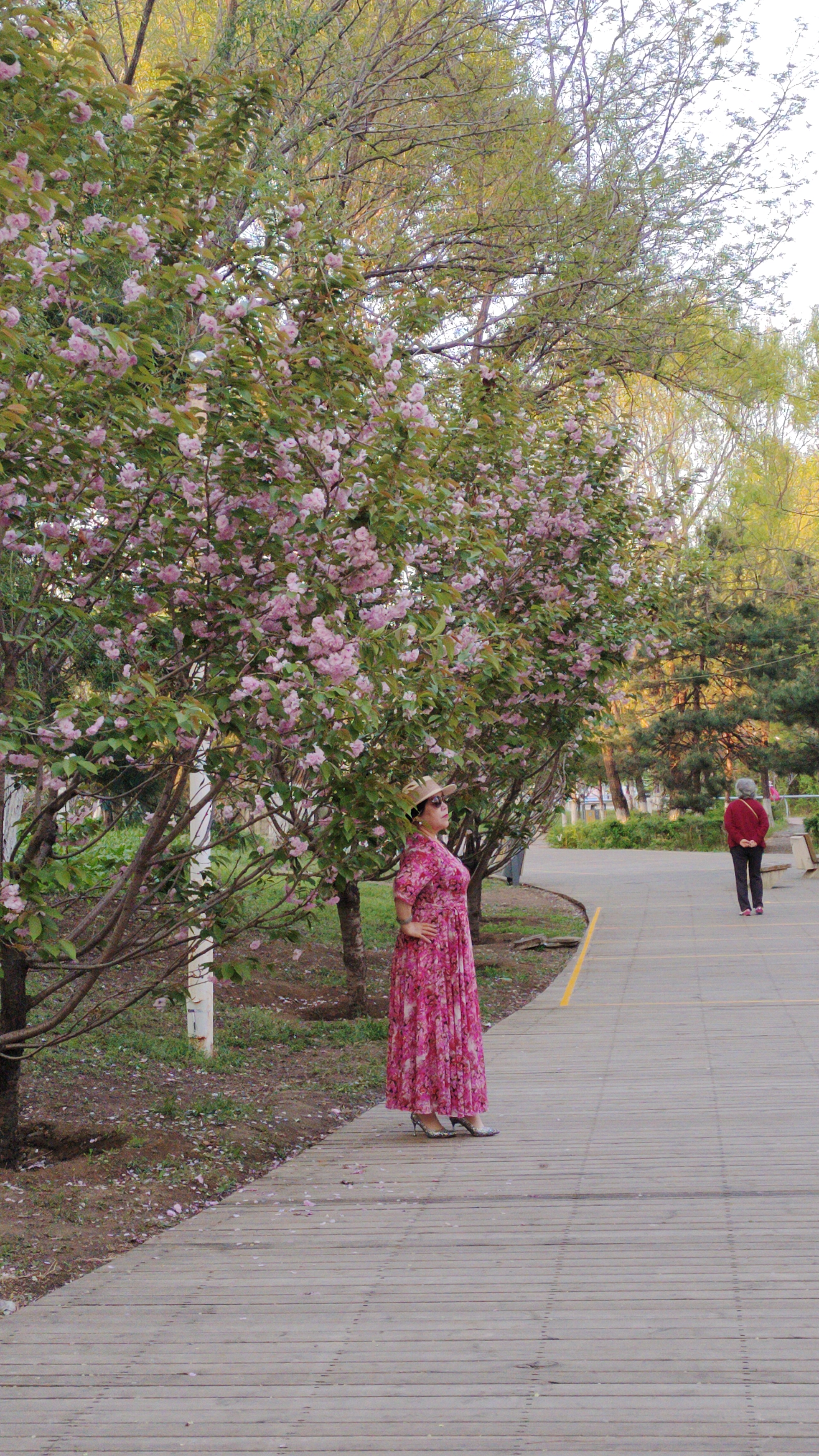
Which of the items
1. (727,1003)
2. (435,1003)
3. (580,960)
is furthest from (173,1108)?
(580,960)

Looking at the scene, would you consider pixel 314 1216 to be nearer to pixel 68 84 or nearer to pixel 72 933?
pixel 72 933

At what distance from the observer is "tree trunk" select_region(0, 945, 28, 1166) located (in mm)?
6535

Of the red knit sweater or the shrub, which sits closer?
the red knit sweater

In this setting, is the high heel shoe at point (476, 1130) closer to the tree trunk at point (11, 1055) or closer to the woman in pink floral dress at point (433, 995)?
the woman in pink floral dress at point (433, 995)

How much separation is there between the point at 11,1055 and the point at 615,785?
37.8 m

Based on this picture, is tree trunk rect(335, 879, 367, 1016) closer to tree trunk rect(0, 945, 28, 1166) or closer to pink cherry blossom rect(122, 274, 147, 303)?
tree trunk rect(0, 945, 28, 1166)

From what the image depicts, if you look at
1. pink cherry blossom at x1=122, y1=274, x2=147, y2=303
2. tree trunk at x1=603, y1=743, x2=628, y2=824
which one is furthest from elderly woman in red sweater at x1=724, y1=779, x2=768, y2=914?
tree trunk at x1=603, y1=743, x2=628, y2=824

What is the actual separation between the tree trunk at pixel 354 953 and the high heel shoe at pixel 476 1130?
4.15m

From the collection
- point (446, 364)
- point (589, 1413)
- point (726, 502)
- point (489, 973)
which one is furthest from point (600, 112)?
point (726, 502)

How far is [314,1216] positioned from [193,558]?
2.79 m

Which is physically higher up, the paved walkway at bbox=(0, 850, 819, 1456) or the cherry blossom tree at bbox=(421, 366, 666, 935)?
the cherry blossom tree at bbox=(421, 366, 666, 935)

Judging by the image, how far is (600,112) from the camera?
1341cm

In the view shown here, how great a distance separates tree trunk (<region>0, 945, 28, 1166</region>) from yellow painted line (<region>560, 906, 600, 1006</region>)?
19.3 feet

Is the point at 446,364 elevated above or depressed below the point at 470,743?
above
